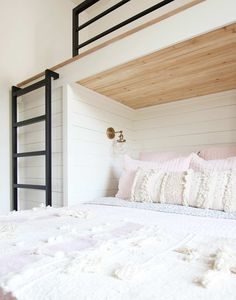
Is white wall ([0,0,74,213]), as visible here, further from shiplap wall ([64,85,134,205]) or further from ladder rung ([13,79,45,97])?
shiplap wall ([64,85,134,205])

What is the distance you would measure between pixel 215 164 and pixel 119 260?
4.11 ft

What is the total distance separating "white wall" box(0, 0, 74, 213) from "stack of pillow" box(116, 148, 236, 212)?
122 centimetres

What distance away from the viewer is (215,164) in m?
1.70

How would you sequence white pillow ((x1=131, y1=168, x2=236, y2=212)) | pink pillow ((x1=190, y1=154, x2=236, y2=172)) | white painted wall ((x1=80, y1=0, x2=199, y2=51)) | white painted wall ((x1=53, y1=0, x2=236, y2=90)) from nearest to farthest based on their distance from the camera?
1. white painted wall ((x1=53, y1=0, x2=236, y2=90))
2. white pillow ((x1=131, y1=168, x2=236, y2=212))
3. pink pillow ((x1=190, y1=154, x2=236, y2=172))
4. white painted wall ((x1=80, y1=0, x2=199, y2=51))

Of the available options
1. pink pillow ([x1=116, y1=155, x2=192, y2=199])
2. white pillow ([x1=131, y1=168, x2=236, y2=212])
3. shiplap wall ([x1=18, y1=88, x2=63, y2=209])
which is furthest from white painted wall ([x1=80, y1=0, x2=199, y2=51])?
white pillow ([x1=131, y1=168, x2=236, y2=212])

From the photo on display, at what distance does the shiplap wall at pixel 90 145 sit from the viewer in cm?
203

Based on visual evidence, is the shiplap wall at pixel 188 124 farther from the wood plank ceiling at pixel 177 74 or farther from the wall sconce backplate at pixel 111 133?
the wall sconce backplate at pixel 111 133

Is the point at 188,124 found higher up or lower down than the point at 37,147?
higher up

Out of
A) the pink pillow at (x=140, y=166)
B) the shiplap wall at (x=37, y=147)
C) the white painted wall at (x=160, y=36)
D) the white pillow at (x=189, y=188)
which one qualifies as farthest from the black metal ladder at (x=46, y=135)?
the white pillow at (x=189, y=188)

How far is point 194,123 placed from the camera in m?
2.37

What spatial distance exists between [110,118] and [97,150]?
40cm

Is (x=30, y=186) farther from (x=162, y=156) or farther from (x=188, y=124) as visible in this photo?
(x=188, y=124)

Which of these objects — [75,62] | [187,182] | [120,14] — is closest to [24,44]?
[75,62]

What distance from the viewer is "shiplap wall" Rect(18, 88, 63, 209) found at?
6.82ft
